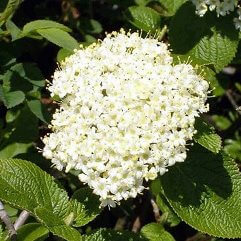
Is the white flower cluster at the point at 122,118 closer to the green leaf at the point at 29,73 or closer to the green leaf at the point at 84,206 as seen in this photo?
the green leaf at the point at 84,206

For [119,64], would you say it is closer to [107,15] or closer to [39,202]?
[39,202]

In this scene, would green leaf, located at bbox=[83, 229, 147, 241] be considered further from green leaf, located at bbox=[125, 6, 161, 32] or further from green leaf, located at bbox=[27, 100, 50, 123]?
green leaf, located at bbox=[125, 6, 161, 32]

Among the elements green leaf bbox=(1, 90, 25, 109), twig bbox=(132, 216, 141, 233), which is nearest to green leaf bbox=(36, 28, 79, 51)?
green leaf bbox=(1, 90, 25, 109)

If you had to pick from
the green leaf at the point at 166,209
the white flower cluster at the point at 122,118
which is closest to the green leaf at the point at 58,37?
the white flower cluster at the point at 122,118

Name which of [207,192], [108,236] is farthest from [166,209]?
[108,236]

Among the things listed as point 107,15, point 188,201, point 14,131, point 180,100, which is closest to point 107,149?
point 180,100

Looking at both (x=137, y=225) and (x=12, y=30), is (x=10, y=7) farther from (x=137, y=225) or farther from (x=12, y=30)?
(x=137, y=225)
